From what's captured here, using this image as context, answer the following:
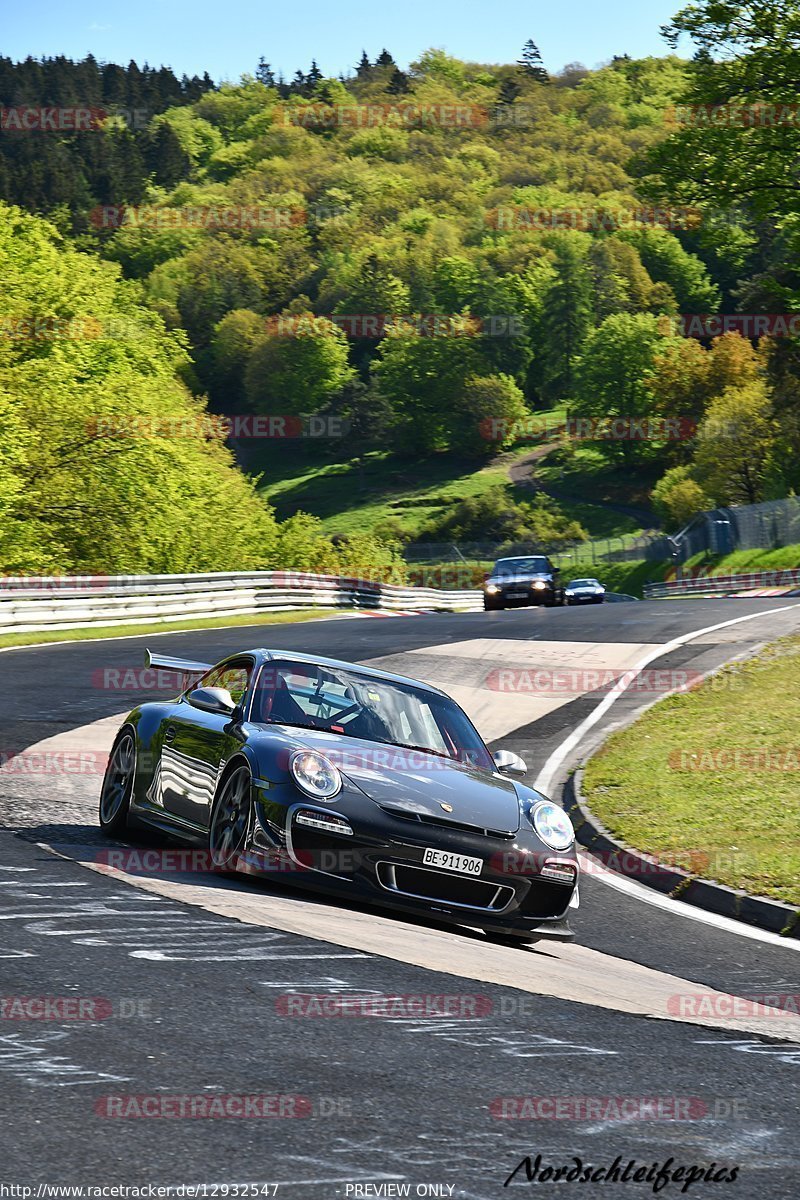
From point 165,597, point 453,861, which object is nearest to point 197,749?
point 453,861

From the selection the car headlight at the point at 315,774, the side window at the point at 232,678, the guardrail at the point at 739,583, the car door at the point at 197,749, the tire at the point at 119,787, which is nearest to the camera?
the car headlight at the point at 315,774

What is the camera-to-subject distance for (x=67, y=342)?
47656mm

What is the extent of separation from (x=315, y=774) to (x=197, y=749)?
1.41m

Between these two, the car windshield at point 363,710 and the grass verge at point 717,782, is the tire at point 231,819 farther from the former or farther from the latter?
the grass verge at point 717,782

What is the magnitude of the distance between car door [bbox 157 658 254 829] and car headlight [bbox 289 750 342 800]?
639mm


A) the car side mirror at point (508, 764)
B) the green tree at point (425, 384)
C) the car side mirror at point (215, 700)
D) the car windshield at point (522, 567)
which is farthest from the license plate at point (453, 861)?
the green tree at point (425, 384)

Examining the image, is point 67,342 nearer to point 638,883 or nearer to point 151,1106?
point 638,883

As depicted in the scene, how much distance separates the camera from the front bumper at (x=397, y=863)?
759 centimetres

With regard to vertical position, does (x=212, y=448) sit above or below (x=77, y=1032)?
above

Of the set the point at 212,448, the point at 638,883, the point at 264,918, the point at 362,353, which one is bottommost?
the point at 638,883

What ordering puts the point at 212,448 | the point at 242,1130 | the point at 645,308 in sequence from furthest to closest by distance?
the point at 645,308, the point at 212,448, the point at 242,1130

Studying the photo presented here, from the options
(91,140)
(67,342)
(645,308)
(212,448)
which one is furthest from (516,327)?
(67,342)

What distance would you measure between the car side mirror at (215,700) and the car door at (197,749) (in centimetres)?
8

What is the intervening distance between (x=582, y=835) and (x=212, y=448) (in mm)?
62766
